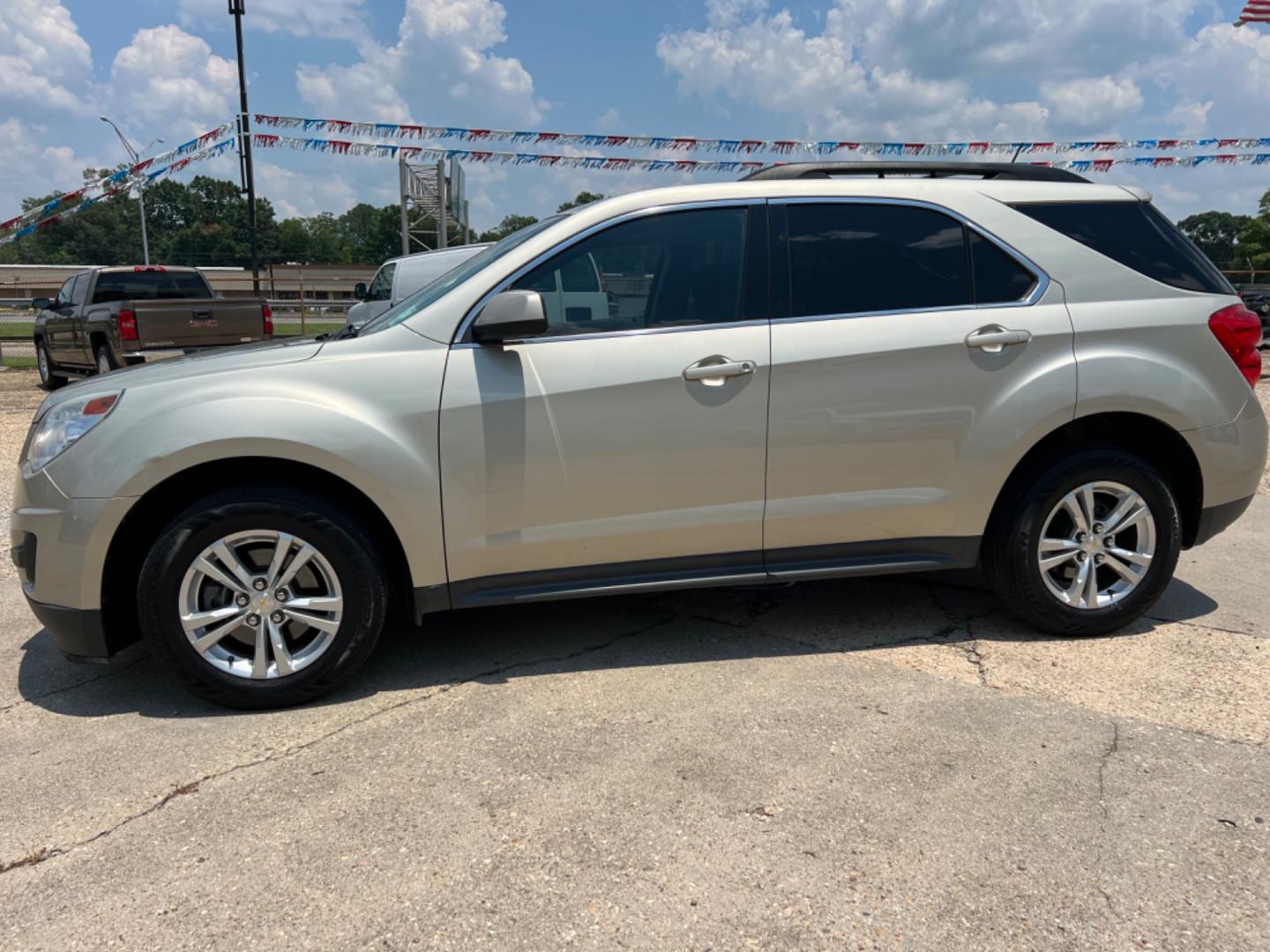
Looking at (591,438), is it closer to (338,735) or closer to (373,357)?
(373,357)

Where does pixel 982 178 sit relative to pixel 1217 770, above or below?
above

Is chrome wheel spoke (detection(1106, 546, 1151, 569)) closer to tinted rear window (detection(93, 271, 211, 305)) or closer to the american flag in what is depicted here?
tinted rear window (detection(93, 271, 211, 305))

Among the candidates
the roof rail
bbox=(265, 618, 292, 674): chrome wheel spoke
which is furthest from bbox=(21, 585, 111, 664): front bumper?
the roof rail

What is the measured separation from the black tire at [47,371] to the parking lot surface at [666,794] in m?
12.3

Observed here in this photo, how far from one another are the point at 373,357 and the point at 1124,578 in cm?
315

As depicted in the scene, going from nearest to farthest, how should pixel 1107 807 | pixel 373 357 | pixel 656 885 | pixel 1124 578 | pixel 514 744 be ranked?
pixel 656 885
pixel 1107 807
pixel 514 744
pixel 373 357
pixel 1124 578

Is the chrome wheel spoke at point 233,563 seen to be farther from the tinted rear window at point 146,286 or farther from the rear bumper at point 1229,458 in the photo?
the tinted rear window at point 146,286

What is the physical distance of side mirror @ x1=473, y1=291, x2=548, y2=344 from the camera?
3.10 m

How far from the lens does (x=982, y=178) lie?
12.5 feet

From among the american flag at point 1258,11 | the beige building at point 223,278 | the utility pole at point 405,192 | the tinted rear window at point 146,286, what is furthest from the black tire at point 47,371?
the beige building at point 223,278

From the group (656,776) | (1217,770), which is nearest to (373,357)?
(656,776)

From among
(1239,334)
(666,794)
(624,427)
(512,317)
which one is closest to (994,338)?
(1239,334)

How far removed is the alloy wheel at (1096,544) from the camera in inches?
144

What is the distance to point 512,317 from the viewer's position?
3.11m
